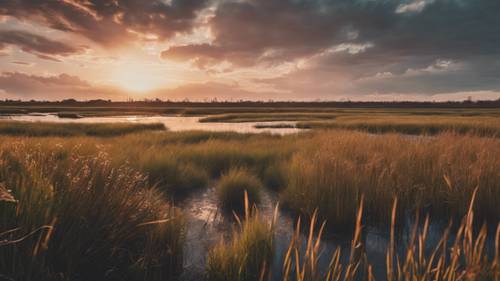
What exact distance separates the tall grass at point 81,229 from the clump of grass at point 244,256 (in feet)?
1.88

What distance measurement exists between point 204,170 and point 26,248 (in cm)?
593

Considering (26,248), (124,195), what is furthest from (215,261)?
(26,248)

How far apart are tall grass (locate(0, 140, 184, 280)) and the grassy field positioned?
0.01 meters

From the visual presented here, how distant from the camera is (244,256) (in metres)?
3.30

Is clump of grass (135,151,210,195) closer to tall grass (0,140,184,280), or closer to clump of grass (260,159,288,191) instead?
clump of grass (260,159,288,191)

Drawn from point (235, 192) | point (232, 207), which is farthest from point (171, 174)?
point (232, 207)

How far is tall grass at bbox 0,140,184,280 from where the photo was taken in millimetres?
2662

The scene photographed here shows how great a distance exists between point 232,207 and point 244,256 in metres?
3.00

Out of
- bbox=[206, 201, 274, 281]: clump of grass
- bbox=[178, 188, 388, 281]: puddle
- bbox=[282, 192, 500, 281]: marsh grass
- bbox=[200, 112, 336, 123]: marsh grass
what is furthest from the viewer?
bbox=[200, 112, 336, 123]: marsh grass

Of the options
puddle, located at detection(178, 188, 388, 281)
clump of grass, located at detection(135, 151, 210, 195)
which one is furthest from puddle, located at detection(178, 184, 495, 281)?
clump of grass, located at detection(135, 151, 210, 195)

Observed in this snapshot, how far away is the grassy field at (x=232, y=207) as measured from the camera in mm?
2557

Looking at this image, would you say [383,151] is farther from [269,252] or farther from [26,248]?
[26,248]

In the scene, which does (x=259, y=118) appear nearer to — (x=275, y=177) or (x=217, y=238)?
(x=275, y=177)

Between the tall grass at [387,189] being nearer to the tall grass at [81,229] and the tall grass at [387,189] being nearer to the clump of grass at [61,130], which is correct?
the tall grass at [81,229]
